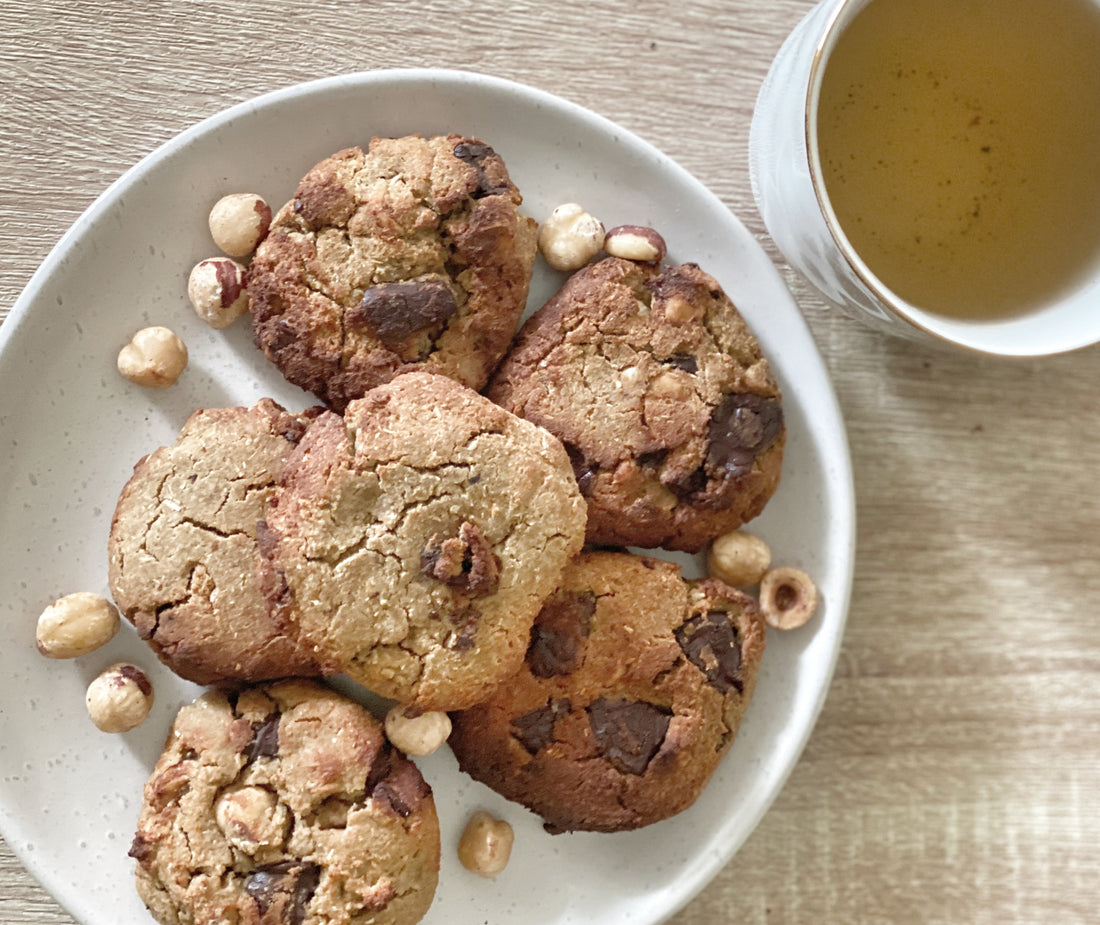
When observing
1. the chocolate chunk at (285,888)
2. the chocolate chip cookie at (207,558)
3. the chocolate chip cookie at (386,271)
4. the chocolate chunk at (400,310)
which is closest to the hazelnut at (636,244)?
the chocolate chip cookie at (386,271)

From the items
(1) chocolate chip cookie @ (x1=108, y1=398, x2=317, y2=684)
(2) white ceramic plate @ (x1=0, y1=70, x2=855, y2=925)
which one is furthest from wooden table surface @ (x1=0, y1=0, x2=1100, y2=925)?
(1) chocolate chip cookie @ (x1=108, y1=398, x2=317, y2=684)

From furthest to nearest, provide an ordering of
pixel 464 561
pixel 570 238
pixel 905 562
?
pixel 905 562 < pixel 570 238 < pixel 464 561

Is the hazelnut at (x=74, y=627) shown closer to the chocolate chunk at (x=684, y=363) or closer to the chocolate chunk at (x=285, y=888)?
the chocolate chunk at (x=285, y=888)

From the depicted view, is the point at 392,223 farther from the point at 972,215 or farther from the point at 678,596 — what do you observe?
the point at 972,215

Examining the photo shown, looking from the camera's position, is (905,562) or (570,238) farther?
(905,562)

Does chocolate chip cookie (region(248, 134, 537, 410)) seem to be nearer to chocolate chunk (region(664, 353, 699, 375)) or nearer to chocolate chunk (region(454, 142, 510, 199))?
chocolate chunk (region(454, 142, 510, 199))

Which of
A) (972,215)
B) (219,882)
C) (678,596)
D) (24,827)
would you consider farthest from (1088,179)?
(24,827)

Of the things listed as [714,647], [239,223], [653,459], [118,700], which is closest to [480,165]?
[239,223]

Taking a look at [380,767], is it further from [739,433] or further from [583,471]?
[739,433]
